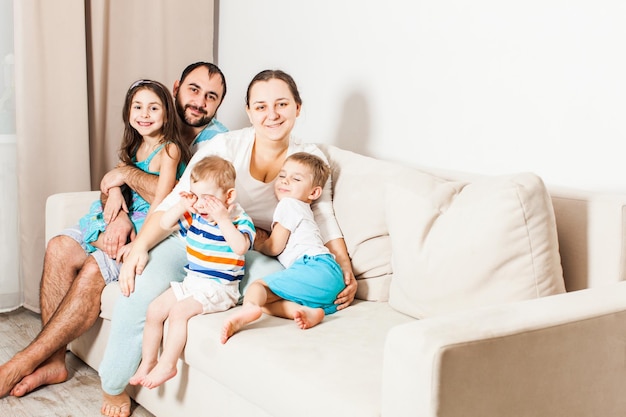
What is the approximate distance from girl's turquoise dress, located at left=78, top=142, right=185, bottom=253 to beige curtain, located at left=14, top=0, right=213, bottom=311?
0.62 metres

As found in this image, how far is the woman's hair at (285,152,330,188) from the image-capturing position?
254 cm

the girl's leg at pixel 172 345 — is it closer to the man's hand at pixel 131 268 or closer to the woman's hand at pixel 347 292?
the man's hand at pixel 131 268

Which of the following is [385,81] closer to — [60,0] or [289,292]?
[289,292]

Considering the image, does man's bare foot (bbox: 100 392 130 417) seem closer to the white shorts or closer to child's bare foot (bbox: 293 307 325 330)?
the white shorts

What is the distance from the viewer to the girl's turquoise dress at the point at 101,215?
9.02 feet

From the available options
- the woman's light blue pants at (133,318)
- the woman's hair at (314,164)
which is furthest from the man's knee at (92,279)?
the woman's hair at (314,164)

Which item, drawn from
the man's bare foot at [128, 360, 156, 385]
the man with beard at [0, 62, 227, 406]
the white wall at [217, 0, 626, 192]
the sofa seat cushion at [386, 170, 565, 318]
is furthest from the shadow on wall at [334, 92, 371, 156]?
the man's bare foot at [128, 360, 156, 385]

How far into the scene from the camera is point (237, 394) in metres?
2.03

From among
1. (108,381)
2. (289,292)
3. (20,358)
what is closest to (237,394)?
(289,292)

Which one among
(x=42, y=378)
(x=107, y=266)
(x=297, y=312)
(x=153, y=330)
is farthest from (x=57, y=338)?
(x=297, y=312)

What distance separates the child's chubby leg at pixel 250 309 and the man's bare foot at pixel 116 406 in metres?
0.57

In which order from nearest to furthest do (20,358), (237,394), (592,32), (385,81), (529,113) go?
(237,394) < (592,32) < (529,113) < (20,358) < (385,81)

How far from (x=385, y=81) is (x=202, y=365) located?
1.35 m

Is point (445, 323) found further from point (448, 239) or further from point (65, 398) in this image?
point (65, 398)
